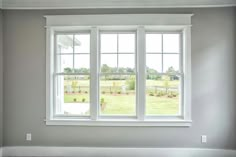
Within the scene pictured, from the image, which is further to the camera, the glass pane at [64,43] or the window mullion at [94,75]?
the glass pane at [64,43]

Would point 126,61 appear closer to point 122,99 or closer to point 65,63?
point 122,99

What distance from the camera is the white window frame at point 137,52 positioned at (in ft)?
14.8

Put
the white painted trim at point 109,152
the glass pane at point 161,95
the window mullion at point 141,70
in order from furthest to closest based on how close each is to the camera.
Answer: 1. the glass pane at point 161,95
2. the window mullion at point 141,70
3. the white painted trim at point 109,152

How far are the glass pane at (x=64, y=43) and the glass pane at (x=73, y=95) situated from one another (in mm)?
496

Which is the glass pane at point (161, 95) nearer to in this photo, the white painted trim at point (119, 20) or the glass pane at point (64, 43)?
the white painted trim at point (119, 20)

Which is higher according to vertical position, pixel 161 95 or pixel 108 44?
pixel 108 44

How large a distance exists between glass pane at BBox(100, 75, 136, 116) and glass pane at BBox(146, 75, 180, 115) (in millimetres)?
306

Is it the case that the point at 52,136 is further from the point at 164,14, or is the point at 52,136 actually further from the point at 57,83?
the point at 164,14

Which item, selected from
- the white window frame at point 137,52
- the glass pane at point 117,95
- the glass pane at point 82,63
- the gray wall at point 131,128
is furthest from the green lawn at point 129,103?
the glass pane at point 82,63

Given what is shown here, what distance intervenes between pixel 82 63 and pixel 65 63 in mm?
323

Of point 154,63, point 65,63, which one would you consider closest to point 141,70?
point 154,63

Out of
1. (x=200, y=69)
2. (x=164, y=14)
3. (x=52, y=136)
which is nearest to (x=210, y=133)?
(x=200, y=69)

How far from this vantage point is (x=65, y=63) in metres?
4.81

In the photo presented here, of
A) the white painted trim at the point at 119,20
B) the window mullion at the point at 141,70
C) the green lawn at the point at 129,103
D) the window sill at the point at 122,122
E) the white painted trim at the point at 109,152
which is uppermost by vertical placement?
the white painted trim at the point at 119,20
